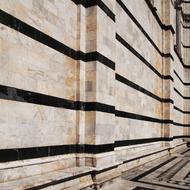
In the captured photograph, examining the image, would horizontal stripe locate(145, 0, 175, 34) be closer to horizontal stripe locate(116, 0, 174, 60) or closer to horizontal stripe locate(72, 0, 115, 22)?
horizontal stripe locate(116, 0, 174, 60)

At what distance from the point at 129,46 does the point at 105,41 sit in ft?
8.10

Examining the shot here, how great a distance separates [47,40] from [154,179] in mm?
3661

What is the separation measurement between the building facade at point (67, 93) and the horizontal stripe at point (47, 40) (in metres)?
0.01

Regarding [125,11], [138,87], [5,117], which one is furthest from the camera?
[138,87]

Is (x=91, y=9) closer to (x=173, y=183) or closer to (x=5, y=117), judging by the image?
(x=5, y=117)

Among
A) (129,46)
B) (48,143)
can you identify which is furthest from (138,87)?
(48,143)

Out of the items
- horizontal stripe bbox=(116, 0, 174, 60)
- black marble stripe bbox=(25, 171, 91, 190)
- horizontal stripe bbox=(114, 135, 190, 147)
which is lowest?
black marble stripe bbox=(25, 171, 91, 190)

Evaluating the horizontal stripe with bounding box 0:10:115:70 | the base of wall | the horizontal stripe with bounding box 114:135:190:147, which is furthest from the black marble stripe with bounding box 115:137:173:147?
the horizontal stripe with bounding box 0:10:115:70

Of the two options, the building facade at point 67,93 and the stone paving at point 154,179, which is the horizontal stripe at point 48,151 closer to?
the building facade at point 67,93

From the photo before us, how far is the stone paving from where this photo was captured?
5570mm

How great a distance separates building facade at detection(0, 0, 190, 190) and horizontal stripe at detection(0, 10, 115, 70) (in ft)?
0.04

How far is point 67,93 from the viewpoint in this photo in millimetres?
5141

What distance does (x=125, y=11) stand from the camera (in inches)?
306

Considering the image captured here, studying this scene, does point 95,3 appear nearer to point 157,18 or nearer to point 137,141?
point 137,141
